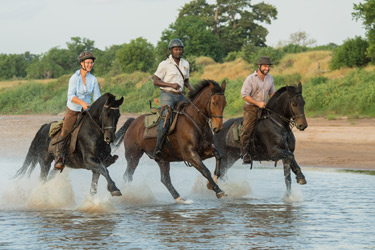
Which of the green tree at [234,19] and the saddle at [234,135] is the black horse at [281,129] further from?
the green tree at [234,19]

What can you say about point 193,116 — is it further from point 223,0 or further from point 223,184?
point 223,0

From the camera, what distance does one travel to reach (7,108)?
6700cm

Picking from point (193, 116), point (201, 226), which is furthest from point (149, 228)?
point (193, 116)

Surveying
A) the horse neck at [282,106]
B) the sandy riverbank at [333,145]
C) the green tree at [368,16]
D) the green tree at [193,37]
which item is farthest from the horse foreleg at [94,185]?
the green tree at [193,37]

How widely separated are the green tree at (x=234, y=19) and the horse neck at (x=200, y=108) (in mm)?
76174

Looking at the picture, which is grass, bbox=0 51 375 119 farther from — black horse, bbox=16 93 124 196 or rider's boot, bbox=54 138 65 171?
rider's boot, bbox=54 138 65 171

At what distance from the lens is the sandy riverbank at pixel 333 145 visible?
20.5m

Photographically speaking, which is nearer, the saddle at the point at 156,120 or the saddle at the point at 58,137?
the saddle at the point at 58,137

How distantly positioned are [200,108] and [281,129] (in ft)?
6.16

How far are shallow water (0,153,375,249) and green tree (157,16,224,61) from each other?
2523 inches

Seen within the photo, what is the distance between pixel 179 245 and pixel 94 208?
318 centimetres

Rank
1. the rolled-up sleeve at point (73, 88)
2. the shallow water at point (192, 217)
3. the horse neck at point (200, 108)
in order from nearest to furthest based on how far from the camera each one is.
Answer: the shallow water at point (192, 217)
the rolled-up sleeve at point (73, 88)
the horse neck at point (200, 108)

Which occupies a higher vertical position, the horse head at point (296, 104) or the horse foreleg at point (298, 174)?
the horse head at point (296, 104)

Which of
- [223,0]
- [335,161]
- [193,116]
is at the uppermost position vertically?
[223,0]
